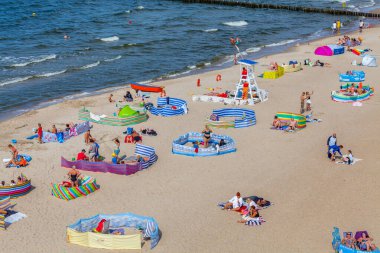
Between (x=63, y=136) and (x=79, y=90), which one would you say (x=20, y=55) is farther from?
(x=63, y=136)

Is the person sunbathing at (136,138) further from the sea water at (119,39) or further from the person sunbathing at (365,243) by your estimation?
the person sunbathing at (365,243)

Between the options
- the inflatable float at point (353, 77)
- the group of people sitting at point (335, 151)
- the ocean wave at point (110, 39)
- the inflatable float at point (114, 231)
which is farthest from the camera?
the ocean wave at point (110, 39)

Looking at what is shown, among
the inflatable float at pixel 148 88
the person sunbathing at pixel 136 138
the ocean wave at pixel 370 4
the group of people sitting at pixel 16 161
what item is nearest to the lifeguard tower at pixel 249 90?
the inflatable float at pixel 148 88

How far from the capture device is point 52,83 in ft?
140

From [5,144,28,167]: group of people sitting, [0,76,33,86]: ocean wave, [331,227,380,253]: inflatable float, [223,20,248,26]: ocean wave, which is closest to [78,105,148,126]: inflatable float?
[5,144,28,167]: group of people sitting

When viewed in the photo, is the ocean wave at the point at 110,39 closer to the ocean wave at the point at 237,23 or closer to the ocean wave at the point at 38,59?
the ocean wave at the point at 38,59

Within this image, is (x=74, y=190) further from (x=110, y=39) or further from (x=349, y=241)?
(x=110, y=39)

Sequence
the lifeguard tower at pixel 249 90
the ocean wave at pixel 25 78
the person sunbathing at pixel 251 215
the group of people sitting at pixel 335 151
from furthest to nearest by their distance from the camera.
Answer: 1. the ocean wave at pixel 25 78
2. the lifeguard tower at pixel 249 90
3. the group of people sitting at pixel 335 151
4. the person sunbathing at pixel 251 215

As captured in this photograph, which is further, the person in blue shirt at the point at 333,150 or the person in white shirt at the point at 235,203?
the person in blue shirt at the point at 333,150

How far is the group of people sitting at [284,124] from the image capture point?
2885cm

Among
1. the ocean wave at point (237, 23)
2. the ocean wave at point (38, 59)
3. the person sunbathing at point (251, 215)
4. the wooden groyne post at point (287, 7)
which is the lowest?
the ocean wave at point (38, 59)

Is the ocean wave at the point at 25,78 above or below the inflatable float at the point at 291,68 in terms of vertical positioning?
below

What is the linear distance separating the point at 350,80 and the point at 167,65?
15.9m

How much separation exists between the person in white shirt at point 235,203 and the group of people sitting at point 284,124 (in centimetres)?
910
